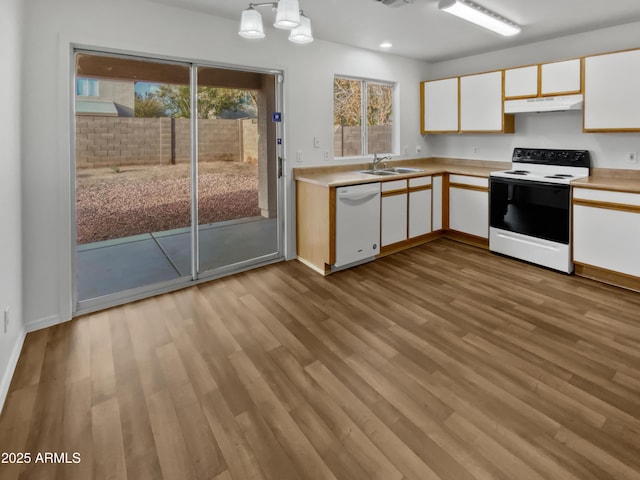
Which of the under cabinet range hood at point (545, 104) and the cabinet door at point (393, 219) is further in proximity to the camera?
the cabinet door at point (393, 219)

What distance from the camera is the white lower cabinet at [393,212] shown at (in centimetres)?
395

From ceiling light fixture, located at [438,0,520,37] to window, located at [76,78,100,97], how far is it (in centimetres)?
276

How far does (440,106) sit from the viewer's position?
4.87 meters

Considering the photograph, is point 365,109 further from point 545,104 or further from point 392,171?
point 545,104

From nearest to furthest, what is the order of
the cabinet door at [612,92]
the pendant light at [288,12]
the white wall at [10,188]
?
the white wall at [10,188] < the pendant light at [288,12] < the cabinet door at [612,92]

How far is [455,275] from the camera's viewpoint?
3564mm

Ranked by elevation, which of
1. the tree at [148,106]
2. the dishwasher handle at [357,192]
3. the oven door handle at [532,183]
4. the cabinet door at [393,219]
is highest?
the tree at [148,106]

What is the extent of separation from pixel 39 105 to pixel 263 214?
6.88 ft

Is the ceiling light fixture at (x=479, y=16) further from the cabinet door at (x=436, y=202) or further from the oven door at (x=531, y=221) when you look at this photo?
the cabinet door at (x=436, y=202)

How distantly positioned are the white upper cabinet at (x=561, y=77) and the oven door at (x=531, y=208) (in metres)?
0.94

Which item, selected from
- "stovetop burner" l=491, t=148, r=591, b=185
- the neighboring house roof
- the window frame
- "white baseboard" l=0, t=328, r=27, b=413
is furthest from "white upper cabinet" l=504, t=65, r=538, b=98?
"white baseboard" l=0, t=328, r=27, b=413

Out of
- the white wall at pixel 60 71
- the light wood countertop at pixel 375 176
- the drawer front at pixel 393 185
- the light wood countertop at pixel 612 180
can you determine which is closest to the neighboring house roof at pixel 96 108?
the white wall at pixel 60 71

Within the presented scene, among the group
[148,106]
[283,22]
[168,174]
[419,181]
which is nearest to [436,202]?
[419,181]

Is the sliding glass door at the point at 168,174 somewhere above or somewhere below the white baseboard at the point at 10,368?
above
